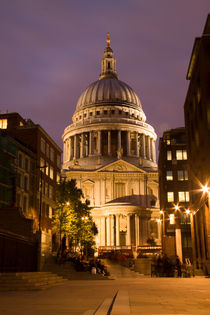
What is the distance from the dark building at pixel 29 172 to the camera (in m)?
61.4

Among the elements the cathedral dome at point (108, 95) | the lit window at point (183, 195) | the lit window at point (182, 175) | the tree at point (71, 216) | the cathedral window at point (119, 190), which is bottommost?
the tree at point (71, 216)

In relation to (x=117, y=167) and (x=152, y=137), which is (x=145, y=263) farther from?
(x=152, y=137)

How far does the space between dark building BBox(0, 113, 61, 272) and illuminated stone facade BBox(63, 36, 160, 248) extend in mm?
33492

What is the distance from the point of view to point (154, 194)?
12738cm

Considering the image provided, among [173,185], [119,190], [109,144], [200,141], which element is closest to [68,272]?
[200,141]


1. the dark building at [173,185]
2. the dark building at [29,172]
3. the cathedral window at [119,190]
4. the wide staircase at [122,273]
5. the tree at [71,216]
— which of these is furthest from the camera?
the cathedral window at [119,190]

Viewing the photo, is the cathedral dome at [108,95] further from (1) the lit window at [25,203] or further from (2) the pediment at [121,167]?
(1) the lit window at [25,203]

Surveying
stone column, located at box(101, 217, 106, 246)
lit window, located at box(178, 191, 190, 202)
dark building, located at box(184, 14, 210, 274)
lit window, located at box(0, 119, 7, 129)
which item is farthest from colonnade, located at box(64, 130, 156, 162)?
dark building, located at box(184, 14, 210, 274)

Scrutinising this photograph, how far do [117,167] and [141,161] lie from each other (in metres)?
14.7

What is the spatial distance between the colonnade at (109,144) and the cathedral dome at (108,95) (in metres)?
14.7

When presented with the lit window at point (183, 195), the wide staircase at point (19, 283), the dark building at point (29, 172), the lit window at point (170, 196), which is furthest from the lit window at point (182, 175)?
the wide staircase at point (19, 283)

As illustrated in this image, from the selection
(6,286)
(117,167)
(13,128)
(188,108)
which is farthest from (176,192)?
(6,286)

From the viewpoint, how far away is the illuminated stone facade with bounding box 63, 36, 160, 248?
378 ft

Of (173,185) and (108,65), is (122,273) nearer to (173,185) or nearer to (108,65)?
(173,185)
